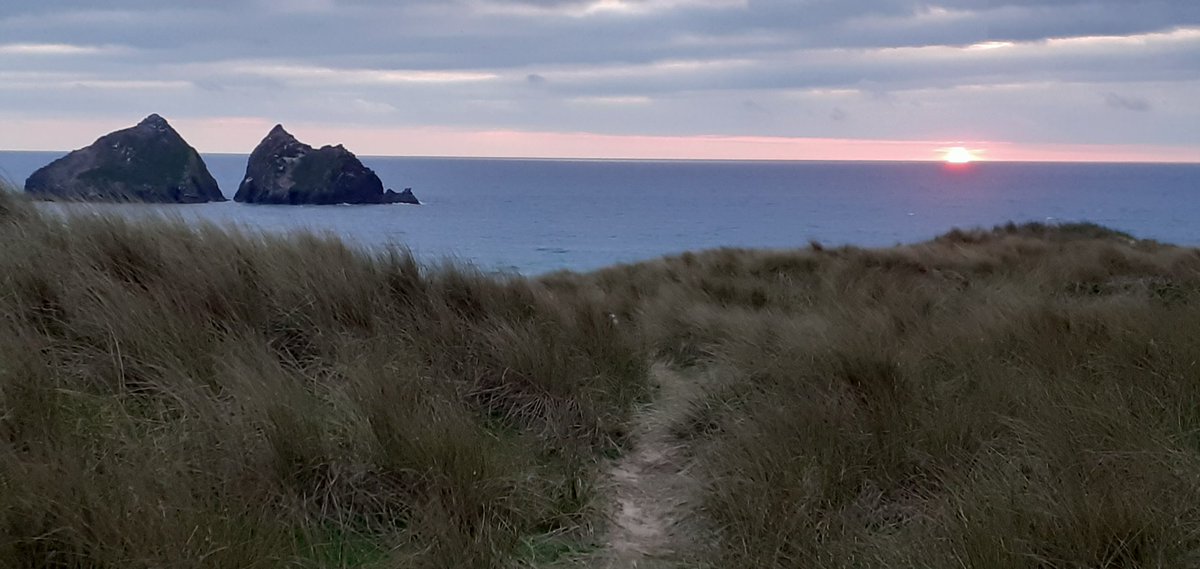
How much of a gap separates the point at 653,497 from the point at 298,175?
278ft

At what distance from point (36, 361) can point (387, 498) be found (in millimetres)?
1751

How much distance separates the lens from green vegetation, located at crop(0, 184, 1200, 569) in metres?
2.76

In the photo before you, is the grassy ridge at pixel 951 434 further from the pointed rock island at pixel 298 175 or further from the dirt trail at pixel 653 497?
the pointed rock island at pixel 298 175

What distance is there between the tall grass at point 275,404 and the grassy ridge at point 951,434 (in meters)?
0.92

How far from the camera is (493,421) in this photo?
4891mm

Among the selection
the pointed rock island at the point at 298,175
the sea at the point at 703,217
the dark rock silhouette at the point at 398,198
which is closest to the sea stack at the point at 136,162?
the sea at the point at 703,217

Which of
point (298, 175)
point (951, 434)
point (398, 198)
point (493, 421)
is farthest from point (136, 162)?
point (951, 434)

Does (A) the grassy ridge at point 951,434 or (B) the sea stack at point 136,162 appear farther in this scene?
(B) the sea stack at point 136,162

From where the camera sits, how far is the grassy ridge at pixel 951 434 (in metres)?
2.75

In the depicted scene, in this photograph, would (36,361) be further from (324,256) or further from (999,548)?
(999,548)

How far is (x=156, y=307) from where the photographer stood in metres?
4.81

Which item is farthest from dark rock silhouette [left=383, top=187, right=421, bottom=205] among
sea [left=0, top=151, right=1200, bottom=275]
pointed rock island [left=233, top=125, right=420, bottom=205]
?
pointed rock island [left=233, top=125, right=420, bottom=205]

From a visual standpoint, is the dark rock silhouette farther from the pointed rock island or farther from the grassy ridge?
the grassy ridge

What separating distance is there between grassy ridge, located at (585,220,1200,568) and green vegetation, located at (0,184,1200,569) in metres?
0.02
